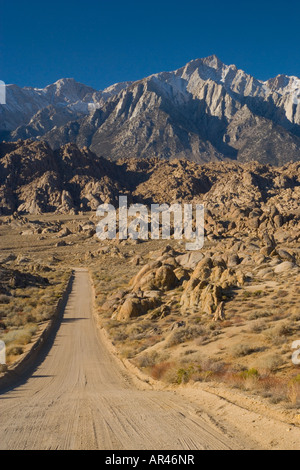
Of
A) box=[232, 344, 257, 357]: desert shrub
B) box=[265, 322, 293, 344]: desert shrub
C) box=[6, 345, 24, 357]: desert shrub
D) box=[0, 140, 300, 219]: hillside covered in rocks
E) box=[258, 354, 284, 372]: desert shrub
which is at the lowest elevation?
box=[6, 345, 24, 357]: desert shrub

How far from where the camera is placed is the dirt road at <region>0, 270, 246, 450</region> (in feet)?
23.0

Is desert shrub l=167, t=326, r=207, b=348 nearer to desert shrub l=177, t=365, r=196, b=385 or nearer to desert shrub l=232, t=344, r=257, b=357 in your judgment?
desert shrub l=232, t=344, r=257, b=357

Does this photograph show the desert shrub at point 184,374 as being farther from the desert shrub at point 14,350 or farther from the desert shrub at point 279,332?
the desert shrub at point 14,350

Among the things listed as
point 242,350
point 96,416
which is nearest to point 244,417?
point 96,416

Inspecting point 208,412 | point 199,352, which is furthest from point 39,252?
point 208,412

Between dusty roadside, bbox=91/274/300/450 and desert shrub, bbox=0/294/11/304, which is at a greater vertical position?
dusty roadside, bbox=91/274/300/450

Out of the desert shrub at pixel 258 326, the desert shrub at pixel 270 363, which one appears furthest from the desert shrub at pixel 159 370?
the desert shrub at pixel 258 326

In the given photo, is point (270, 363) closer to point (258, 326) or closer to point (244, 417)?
point (244, 417)

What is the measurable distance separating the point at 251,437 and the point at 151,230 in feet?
282

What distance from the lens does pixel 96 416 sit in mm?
8773

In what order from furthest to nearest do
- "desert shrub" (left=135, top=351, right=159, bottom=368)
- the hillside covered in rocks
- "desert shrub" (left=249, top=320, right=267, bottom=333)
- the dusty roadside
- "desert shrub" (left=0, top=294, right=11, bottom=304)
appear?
the hillside covered in rocks → "desert shrub" (left=0, top=294, right=11, bottom=304) → "desert shrub" (left=249, top=320, right=267, bottom=333) → "desert shrub" (left=135, top=351, right=159, bottom=368) → the dusty roadside

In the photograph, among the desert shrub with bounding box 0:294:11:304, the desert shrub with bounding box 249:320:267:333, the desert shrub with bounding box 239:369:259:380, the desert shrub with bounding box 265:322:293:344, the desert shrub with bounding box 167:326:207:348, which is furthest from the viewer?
the desert shrub with bounding box 0:294:11:304

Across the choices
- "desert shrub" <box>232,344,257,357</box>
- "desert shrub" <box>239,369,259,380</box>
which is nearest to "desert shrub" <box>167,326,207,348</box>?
"desert shrub" <box>232,344,257,357</box>
